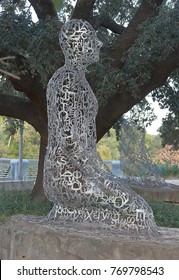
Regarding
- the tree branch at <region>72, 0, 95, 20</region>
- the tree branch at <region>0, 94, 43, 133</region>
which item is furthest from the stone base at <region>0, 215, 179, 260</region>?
the tree branch at <region>72, 0, 95, 20</region>

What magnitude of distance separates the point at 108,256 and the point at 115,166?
12544 mm

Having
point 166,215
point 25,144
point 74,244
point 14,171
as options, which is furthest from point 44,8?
point 25,144

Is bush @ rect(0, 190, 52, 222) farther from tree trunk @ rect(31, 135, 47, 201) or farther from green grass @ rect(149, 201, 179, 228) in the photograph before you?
green grass @ rect(149, 201, 179, 228)

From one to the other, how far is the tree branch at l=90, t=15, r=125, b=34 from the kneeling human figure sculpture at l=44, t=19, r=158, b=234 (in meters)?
5.11

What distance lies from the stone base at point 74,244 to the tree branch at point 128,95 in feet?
12.7

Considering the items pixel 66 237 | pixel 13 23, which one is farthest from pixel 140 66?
pixel 66 237

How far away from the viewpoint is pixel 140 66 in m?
8.73

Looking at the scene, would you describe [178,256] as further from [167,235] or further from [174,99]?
[174,99]

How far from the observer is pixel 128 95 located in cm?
933

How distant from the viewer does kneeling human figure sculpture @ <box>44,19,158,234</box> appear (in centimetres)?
531

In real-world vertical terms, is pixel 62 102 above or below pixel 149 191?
above

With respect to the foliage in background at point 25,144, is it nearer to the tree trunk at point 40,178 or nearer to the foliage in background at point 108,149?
the foliage in background at point 108,149

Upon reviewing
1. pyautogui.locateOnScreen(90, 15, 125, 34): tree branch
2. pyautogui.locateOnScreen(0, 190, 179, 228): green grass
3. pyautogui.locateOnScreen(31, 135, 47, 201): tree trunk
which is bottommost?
pyautogui.locateOnScreen(0, 190, 179, 228): green grass

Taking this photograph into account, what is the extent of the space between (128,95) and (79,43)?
376 centimetres
